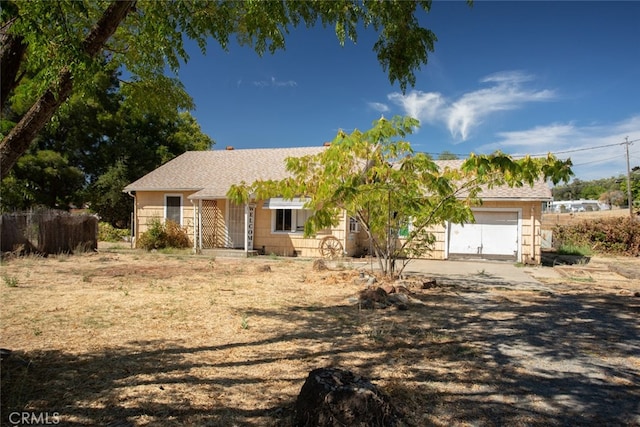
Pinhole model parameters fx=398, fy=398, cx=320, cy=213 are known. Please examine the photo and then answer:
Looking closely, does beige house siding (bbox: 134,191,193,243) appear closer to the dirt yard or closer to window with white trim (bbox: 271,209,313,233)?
window with white trim (bbox: 271,209,313,233)

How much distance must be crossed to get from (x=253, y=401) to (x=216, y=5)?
464 centimetres

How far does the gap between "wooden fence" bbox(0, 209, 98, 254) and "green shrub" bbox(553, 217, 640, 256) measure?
72.7 feet

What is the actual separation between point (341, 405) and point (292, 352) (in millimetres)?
2015

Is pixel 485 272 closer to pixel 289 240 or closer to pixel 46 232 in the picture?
pixel 289 240

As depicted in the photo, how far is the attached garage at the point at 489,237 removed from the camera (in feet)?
53.7

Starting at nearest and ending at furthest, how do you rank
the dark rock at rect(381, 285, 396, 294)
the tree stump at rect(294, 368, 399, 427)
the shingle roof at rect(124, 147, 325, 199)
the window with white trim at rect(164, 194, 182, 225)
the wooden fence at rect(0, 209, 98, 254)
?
the tree stump at rect(294, 368, 399, 427) → the dark rock at rect(381, 285, 396, 294) → the wooden fence at rect(0, 209, 98, 254) → the shingle roof at rect(124, 147, 325, 199) → the window with white trim at rect(164, 194, 182, 225)

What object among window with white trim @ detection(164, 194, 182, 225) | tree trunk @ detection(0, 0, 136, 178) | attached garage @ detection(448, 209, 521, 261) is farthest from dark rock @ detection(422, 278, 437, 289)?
window with white trim @ detection(164, 194, 182, 225)

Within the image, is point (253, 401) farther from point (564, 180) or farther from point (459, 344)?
point (564, 180)

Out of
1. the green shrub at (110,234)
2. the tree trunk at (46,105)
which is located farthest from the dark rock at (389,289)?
the green shrub at (110,234)

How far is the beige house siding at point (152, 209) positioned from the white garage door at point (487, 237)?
12045mm

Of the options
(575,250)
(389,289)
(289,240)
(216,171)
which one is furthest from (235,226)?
(575,250)

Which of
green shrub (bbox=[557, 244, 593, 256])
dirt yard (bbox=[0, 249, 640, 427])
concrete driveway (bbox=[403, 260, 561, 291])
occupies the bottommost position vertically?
concrete driveway (bbox=[403, 260, 561, 291])

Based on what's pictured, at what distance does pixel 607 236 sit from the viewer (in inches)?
743

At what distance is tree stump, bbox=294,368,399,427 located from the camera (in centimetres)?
277
